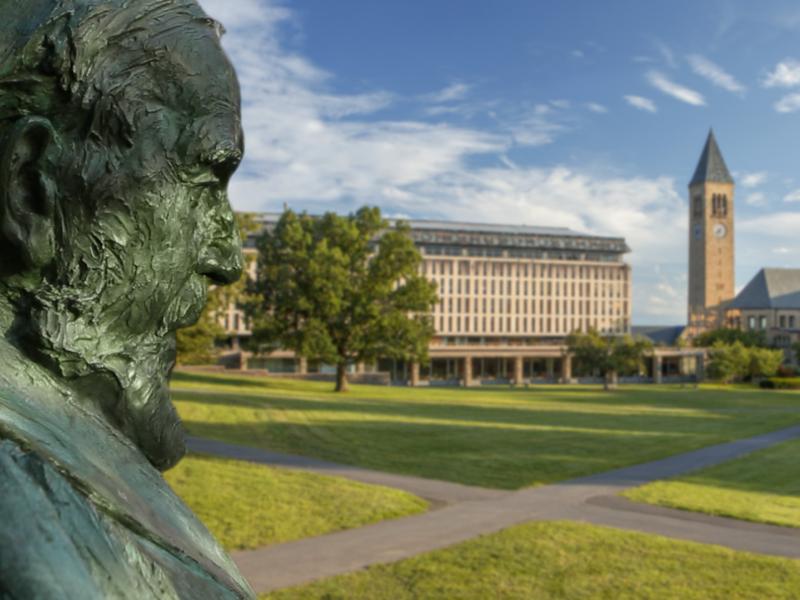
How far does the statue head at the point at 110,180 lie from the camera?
4.39 feet

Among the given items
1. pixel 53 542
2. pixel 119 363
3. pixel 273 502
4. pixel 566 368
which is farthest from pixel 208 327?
pixel 566 368

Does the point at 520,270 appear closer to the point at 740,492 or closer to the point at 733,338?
the point at 733,338

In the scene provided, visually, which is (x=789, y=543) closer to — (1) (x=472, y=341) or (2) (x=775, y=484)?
(2) (x=775, y=484)

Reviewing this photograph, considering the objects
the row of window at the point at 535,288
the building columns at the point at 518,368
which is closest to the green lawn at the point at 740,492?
the building columns at the point at 518,368

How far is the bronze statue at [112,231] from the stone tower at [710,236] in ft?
398

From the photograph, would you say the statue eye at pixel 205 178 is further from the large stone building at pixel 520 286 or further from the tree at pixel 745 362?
the large stone building at pixel 520 286

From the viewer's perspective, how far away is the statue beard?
1412 mm

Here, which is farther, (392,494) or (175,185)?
(392,494)

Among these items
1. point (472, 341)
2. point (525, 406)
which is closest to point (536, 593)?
point (525, 406)

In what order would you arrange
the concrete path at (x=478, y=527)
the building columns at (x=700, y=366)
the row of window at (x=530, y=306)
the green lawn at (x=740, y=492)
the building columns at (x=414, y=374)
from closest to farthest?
1. the concrete path at (x=478, y=527)
2. the green lawn at (x=740, y=492)
3. the building columns at (x=414, y=374)
4. the building columns at (x=700, y=366)
5. the row of window at (x=530, y=306)

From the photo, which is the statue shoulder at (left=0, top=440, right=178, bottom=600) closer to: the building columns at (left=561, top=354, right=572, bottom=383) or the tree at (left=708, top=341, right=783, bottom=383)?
the tree at (left=708, top=341, right=783, bottom=383)

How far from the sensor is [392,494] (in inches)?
525

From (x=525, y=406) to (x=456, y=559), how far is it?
26698 mm

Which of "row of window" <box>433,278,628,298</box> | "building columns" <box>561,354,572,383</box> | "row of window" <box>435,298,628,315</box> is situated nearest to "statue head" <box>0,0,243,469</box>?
"building columns" <box>561,354,572,383</box>
